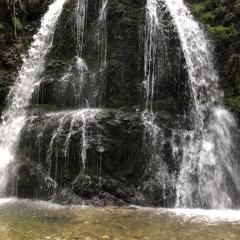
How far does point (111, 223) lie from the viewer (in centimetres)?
872

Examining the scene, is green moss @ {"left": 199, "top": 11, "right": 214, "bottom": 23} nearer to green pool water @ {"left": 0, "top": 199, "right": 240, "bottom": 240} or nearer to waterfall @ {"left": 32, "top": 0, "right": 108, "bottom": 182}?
waterfall @ {"left": 32, "top": 0, "right": 108, "bottom": 182}

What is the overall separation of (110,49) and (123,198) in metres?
6.13

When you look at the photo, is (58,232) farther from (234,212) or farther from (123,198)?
(234,212)

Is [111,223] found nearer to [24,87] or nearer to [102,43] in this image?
[24,87]

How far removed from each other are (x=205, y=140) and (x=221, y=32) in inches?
189

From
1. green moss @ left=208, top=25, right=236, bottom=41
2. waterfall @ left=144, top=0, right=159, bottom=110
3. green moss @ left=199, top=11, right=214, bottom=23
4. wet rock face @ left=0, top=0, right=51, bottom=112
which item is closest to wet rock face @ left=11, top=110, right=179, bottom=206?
waterfall @ left=144, top=0, right=159, bottom=110

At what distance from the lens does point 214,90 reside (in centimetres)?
1438

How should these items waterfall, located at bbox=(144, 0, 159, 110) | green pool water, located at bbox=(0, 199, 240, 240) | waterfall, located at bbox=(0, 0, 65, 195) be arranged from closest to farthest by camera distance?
green pool water, located at bbox=(0, 199, 240, 240) → waterfall, located at bbox=(0, 0, 65, 195) → waterfall, located at bbox=(144, 0, 159, 110)

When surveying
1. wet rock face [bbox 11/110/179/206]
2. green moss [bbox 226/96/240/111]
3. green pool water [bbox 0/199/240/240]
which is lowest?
green pool water [bbox 0/199/240/240]

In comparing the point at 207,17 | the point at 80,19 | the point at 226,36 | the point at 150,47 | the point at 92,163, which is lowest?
the point at 92,163

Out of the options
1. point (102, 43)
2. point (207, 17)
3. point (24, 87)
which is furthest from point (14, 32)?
point (207, 17)

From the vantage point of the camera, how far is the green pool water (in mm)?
7672

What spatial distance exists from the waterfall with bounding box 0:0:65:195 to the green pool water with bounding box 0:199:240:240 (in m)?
2.49

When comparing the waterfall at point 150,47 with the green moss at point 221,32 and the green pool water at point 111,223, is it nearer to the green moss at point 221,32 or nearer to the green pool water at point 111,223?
the green moss at point 221,32
